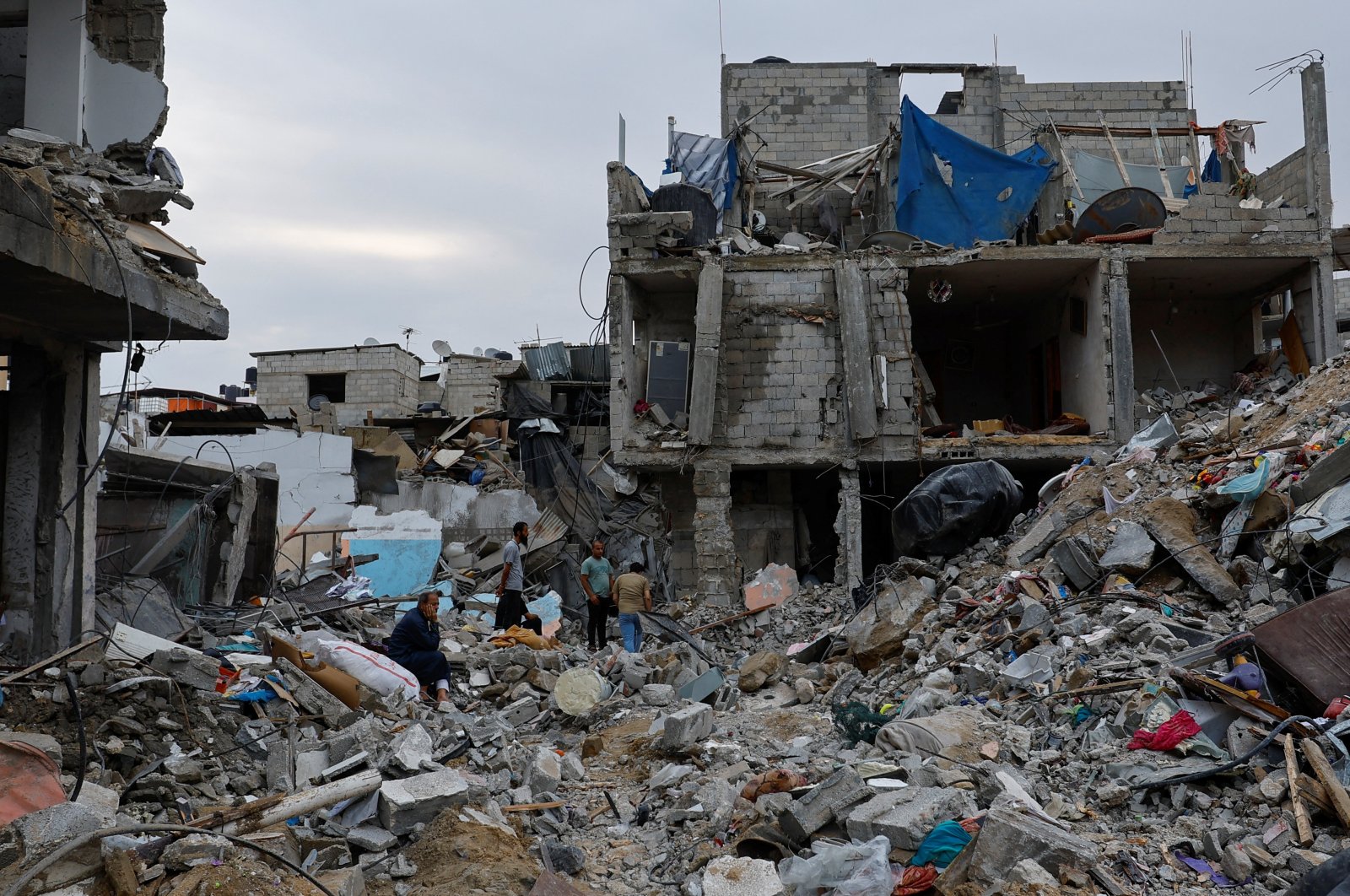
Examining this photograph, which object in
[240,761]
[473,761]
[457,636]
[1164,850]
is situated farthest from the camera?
[457,636]

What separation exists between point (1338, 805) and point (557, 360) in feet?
69.5

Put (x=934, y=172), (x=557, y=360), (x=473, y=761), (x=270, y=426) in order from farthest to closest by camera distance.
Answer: (x=557, y=360) → (x=270, y=426) → (x=934, y=172) → (x=473, y=761)

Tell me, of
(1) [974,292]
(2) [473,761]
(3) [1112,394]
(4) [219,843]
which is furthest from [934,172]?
(4) [219,843]

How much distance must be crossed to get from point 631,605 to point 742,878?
6288 mm

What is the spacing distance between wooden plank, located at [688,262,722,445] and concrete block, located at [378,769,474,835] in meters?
9.73

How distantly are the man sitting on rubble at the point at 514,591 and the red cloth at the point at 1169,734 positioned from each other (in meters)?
6.94

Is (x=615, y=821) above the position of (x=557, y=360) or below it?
below

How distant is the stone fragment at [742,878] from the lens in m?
4.24

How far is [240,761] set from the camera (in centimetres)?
549

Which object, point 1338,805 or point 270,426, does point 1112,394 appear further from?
point 270,426

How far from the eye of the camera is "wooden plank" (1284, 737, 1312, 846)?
4066 mm

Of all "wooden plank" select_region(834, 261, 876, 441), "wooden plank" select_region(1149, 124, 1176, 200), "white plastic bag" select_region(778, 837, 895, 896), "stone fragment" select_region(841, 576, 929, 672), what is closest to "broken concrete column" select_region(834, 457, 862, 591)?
"wooden plank" select_region(834, 261, 876, 441)

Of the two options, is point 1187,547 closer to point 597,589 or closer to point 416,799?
point 597,589

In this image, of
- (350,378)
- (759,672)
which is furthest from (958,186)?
(350,378)
